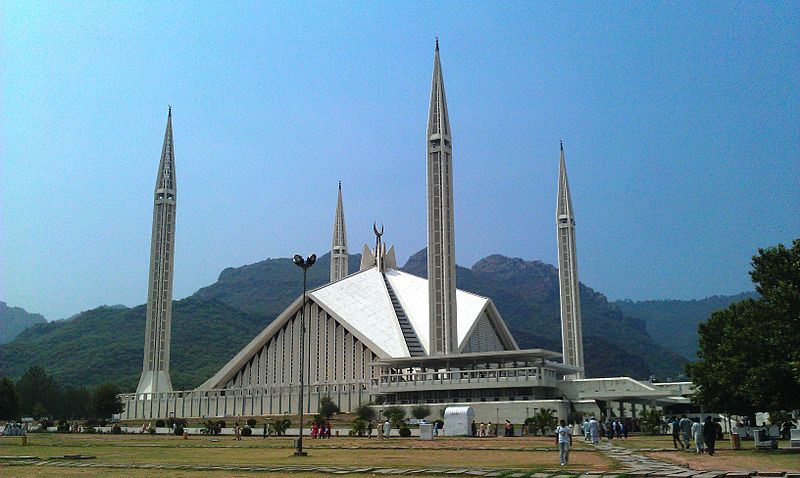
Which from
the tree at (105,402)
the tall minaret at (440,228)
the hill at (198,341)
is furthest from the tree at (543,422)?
the hill at (198,341)

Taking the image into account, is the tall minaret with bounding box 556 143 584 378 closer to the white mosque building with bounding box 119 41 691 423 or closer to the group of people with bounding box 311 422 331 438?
the white mosque building with bounding box 119 41 691 423

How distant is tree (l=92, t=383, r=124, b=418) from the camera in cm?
4894

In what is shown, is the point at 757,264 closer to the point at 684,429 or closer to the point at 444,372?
the point at 684,429

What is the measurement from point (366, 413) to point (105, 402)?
18047 mm

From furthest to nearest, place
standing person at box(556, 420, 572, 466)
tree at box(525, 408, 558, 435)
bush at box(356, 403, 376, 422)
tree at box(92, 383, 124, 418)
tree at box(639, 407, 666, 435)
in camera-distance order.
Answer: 1. tree at box(92, 383, 124, 418)
2. bush at box(356, 403, 376, 422)
3. tree at box(639, 407, 666, 435)
4. tree at box(525, 408, 558, 435)
5. standing person at box(556, 420, 572, 466)

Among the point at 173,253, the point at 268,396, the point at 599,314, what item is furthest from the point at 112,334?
the point at 599,314

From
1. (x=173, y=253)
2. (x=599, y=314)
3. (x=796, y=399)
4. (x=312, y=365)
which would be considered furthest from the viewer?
(x=599, y=314)

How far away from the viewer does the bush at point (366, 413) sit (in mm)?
41312

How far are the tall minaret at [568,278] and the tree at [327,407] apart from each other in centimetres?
1690

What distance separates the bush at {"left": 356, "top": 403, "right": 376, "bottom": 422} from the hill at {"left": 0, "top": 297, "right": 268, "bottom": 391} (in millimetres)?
44787

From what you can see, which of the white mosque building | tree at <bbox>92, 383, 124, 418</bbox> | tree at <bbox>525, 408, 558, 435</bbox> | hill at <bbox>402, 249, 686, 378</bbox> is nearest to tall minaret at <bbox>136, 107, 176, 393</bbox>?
the white mosque building

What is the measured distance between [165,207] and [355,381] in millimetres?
19624

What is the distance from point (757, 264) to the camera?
19.8 metres

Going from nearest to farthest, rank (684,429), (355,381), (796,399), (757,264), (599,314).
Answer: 1. (796,399)
2. (757,264)
3. (684,429)
4. (355,381)
5. (599,314)
